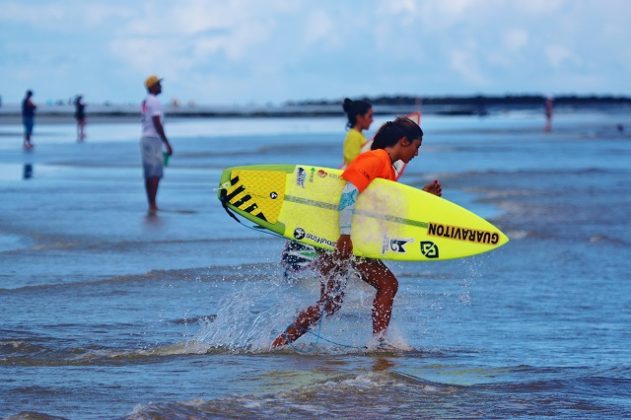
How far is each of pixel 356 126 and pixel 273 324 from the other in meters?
3.30

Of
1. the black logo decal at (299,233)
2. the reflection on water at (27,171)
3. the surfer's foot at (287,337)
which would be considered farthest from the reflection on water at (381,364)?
the reflection on water at (27,171)

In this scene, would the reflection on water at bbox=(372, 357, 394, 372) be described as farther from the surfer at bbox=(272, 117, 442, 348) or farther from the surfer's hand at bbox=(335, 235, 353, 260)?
the surfer's hand at bbox=(335, 235, 353, 260)

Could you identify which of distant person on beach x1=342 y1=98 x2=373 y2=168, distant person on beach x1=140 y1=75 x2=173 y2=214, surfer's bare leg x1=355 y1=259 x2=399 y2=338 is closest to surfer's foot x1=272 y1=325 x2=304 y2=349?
surfer's bare leg x1=355 y1=259 x2=399 y2=338

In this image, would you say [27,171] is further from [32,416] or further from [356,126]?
[32,416]

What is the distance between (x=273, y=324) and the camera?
334 inches

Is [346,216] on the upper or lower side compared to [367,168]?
lower

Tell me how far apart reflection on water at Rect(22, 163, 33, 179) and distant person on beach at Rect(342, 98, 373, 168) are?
528 inches

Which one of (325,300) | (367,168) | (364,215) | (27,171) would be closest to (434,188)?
(364,215)

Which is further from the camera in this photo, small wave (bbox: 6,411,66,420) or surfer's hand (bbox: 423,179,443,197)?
surfer's hand (bbox: 423,179,443,197)

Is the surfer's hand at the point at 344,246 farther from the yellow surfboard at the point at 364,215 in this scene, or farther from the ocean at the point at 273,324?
the ocean at the point at 273,324

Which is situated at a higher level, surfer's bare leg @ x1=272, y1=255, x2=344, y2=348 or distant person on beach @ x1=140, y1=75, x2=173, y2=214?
distant person on beach @ x1=140, y1=75, x2=173, y2=214

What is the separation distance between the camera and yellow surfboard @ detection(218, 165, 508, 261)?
788cm

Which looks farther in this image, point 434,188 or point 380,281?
point 434,188

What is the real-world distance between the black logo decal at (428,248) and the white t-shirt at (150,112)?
27.2ft
